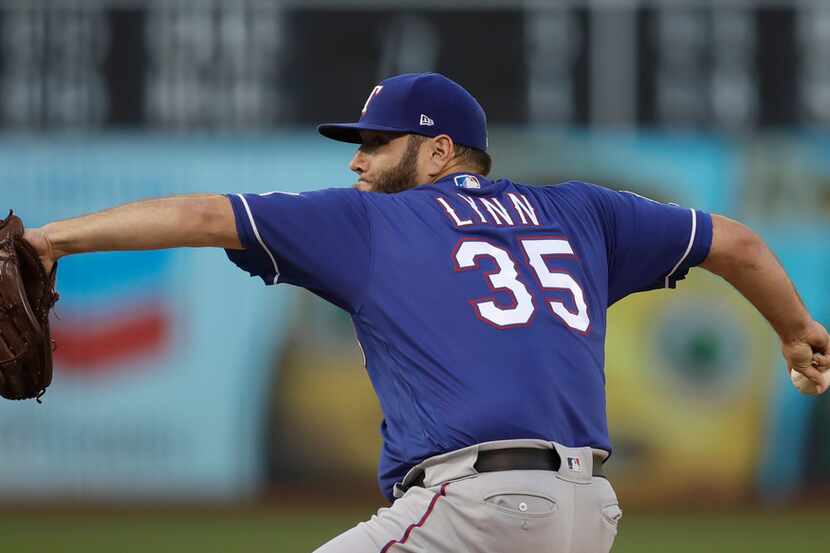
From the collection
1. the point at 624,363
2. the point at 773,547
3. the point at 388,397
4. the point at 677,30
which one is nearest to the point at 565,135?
the point at 677,30

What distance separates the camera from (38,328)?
2.68 meters

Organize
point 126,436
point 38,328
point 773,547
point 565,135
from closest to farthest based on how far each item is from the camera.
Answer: point 38,328 < point 773,547 < point 126,436 < point 565,135

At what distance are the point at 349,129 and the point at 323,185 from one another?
21.0 feet

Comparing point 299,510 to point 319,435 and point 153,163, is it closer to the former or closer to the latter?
point 319,435

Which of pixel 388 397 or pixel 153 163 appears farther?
pixel 153 163

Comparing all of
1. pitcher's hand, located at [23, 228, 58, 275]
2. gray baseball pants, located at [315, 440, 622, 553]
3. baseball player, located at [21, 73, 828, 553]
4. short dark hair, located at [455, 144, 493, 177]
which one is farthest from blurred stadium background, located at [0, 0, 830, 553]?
pitcher's hand, located at [23, 228, 58, 275]

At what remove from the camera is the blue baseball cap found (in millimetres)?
3094

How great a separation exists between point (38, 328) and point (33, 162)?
22.7ft

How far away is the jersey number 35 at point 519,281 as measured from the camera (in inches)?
107

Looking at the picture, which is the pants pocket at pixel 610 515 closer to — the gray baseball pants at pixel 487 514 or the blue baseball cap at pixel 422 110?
the gray baseball pants at pixel 487 514

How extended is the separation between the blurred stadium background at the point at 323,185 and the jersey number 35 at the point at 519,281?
604cm

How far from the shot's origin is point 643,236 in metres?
3.10

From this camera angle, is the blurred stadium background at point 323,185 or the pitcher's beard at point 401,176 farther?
the blurred stadium background at point 323,185

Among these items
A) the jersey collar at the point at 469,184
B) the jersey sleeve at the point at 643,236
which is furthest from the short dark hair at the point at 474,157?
the jersey sleeve at the point at 643,236
